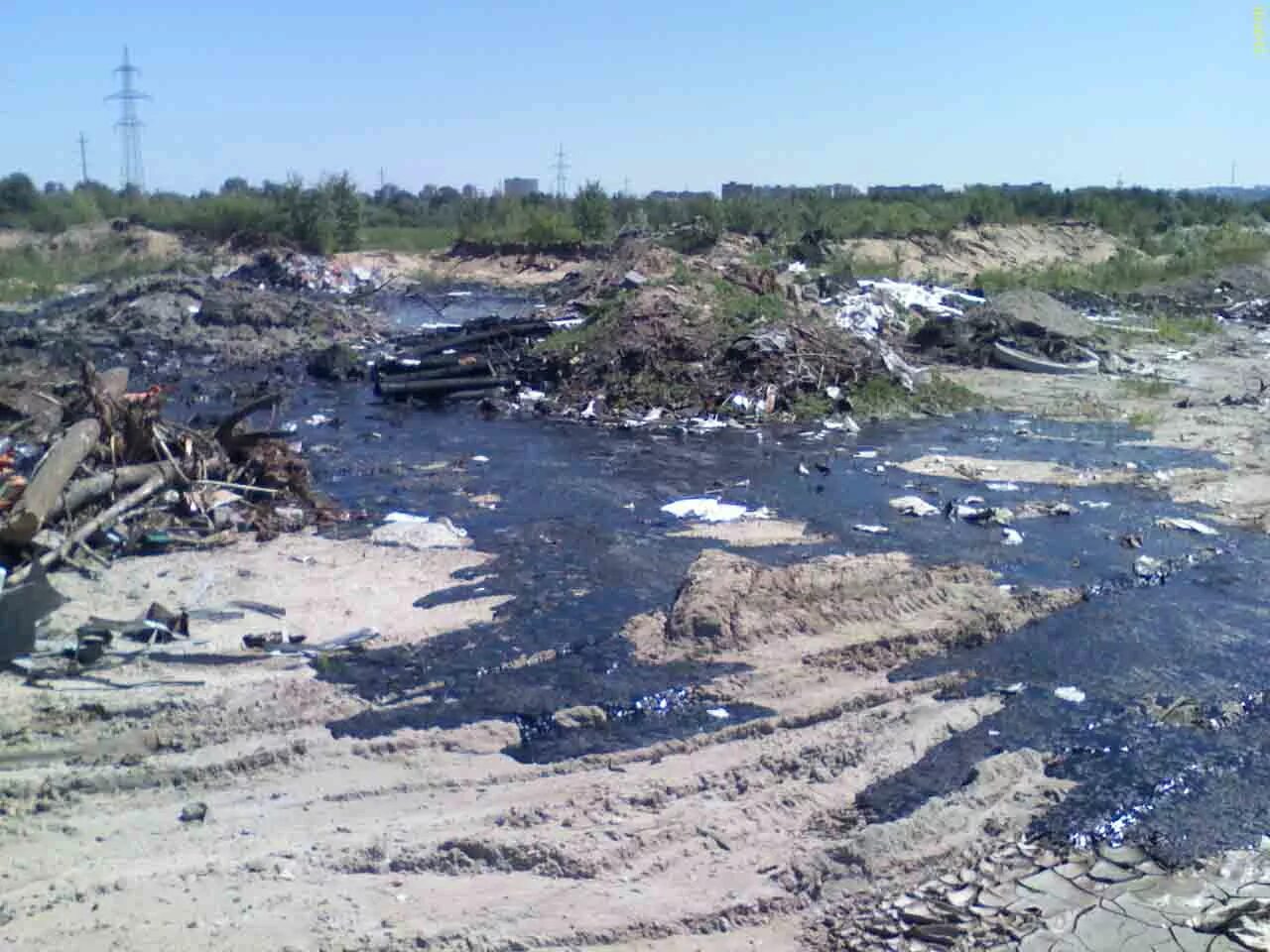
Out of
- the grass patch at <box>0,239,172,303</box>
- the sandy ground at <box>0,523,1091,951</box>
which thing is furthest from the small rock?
the grass patch at <box>0,239,172,303</box>

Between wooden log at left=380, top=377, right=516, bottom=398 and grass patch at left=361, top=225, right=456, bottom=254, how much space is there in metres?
24.6

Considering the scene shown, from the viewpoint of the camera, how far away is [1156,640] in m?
7.53

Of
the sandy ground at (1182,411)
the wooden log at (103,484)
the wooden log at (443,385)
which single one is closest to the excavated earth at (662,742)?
the wooden log at (103,484)

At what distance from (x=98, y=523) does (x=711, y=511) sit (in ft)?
16.4

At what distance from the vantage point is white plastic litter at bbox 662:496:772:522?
10.2 meters

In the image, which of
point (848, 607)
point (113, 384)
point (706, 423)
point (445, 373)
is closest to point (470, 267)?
point (445, 373)

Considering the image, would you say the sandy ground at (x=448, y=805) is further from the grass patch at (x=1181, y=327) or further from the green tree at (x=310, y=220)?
the green tree at (x=310, y=220)

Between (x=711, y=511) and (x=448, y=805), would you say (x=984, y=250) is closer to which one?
(x=711, y=511)

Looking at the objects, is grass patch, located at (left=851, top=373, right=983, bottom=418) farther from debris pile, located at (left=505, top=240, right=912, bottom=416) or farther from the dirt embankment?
the dirt embankment

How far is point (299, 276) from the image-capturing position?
102 ft

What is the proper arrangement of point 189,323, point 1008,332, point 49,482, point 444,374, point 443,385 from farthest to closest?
point 189,323
point 1008,332
point 444,374
point 443,385
point 49,482

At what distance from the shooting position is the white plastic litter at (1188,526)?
998cm

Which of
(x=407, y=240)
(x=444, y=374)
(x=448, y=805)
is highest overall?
(x=407, y=240)

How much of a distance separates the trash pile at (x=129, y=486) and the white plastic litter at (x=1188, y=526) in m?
7.28
